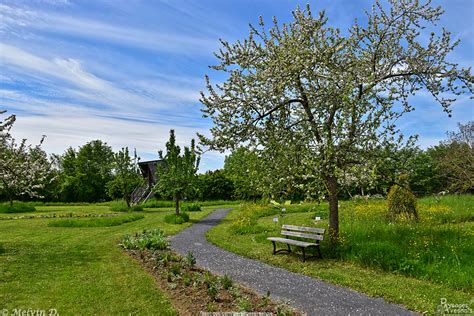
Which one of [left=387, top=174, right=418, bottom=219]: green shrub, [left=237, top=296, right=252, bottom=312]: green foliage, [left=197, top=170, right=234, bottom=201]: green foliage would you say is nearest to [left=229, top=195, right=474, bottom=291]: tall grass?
[left=387, top=174, right=418, bottom=219]: green shrub

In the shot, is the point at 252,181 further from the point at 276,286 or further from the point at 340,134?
the point at 276,286

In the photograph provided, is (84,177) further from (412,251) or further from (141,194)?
(412,251)

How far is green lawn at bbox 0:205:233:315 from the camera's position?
232 inches

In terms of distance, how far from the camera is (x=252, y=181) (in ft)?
34.8

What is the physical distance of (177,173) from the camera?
20.8 metres

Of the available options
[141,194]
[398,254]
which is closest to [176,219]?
[398,254]

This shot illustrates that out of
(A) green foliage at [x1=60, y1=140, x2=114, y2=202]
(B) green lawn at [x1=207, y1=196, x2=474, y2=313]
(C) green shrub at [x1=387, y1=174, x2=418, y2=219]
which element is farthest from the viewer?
(A) green foliage at [x1=60, y1=140, x2=114, y2=202]

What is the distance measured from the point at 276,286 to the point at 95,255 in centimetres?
566

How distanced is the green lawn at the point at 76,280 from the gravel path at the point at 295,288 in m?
1.87

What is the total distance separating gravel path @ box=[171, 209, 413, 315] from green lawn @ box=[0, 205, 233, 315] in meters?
1.87

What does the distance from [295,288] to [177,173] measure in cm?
1470

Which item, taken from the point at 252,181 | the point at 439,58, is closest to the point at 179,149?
the point at 252,181

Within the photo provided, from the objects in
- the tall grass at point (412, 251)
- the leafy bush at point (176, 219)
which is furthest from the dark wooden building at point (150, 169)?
the tall grass at point (412, 251)

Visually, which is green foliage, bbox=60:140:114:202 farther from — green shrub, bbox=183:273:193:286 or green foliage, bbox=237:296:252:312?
green foliage, bbox=237:296:252:312
